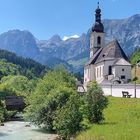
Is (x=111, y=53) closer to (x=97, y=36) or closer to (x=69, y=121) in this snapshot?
(x=97, y=36)

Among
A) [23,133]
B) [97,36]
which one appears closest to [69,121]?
[23,133]

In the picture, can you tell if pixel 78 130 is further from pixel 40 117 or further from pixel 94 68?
pixel 94 68

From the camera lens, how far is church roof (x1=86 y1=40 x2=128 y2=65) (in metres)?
113

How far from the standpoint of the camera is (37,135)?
5131 cm

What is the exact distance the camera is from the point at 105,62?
113250mm

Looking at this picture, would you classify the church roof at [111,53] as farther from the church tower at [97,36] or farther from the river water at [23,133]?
the river water at [23,133]

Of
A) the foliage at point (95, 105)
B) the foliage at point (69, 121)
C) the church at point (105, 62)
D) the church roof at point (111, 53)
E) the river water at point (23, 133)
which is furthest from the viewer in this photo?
the church roof at point (111, 53)

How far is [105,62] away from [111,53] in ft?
10.1

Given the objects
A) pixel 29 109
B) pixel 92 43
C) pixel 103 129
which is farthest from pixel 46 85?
pixel 92 43

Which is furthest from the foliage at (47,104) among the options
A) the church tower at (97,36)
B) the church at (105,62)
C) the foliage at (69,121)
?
the church tower at (97,36)

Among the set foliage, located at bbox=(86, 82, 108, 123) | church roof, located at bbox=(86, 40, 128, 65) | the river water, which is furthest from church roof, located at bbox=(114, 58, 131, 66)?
foliage, located at bbox=(86, 82, 108, 123)

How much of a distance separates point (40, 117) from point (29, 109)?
330 centimetres

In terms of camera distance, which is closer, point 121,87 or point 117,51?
point 121,87

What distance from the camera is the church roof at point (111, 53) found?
113125mm
